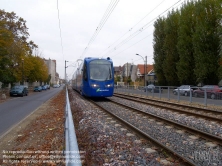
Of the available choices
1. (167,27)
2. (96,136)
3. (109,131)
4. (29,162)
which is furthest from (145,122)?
(167,27)

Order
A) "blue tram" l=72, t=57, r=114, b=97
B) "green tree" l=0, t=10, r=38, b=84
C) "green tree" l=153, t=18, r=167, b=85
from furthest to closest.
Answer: "green tree" l=153, t=18, r=167, b=85 → "green tree" l=0, t=10, r=38, b=84 → "blue tram" l=72, t=57, r=114, b=97

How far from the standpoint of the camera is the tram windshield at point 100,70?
60.4 ft

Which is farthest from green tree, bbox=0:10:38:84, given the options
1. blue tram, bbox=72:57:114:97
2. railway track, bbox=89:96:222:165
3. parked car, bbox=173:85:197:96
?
railway track, bbox=89:96:222:165

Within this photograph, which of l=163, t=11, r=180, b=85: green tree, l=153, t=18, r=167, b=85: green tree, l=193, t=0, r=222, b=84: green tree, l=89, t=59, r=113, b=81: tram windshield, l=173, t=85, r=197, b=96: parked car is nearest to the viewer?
l=173, t=85, r=197, b=96: parked car

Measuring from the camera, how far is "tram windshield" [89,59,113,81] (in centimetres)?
1842

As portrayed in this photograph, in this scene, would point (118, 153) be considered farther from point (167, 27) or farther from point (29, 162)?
point (167, 27)

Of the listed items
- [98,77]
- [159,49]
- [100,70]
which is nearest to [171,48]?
[159,49]

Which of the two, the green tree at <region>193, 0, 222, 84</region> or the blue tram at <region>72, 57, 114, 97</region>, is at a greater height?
the green tree at <region>193, 0, 222, 84</region>

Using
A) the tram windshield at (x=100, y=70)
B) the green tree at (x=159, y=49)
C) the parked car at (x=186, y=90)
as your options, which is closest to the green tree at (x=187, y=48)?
the green tree at (x=159, y=49)

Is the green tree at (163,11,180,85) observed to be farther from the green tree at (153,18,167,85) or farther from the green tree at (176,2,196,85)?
the green tree at (176,2,196,85)

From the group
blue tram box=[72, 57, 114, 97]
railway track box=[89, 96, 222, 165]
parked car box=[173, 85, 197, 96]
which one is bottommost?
railway track box=[89, 96, 222, 165]

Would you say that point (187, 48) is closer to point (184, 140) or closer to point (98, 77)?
point (98, 77)

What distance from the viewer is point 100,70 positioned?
18.6 meters

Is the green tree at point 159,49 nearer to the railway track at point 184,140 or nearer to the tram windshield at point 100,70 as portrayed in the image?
the tram windshield at point 100,70
